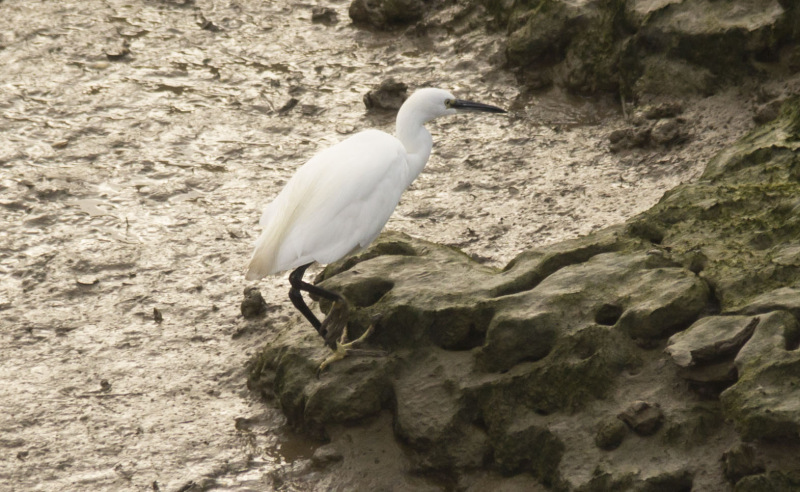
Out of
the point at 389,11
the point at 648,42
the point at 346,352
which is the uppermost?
the point at 648,42

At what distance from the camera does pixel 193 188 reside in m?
6.98

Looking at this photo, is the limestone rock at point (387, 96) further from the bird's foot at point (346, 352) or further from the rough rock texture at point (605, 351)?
the bird's foot at point (346, 352)

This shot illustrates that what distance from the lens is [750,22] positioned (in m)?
6.52

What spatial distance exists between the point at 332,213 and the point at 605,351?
1471 mm

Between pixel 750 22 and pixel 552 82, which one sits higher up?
pixel 750 22

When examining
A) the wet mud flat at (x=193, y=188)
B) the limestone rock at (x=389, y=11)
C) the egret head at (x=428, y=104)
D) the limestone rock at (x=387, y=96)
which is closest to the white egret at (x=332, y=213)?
the egret head at (x=428, y=104)

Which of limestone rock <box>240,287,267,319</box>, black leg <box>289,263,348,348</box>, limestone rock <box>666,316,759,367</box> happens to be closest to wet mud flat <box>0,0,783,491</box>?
limestone rock <box>240,287,267,319</box>

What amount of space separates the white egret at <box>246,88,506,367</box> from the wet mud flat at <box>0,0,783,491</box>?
67 centimetres

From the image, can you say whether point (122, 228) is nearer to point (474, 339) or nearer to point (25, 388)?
point (25, 388)

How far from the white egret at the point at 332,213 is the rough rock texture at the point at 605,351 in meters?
0.22

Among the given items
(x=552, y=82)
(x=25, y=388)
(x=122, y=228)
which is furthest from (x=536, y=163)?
(x=25, y=388)

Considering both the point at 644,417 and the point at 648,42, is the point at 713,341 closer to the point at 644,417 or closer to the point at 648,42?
the point at 644,417

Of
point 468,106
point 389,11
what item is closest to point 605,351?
point 468,106

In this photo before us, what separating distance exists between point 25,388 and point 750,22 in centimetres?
486
